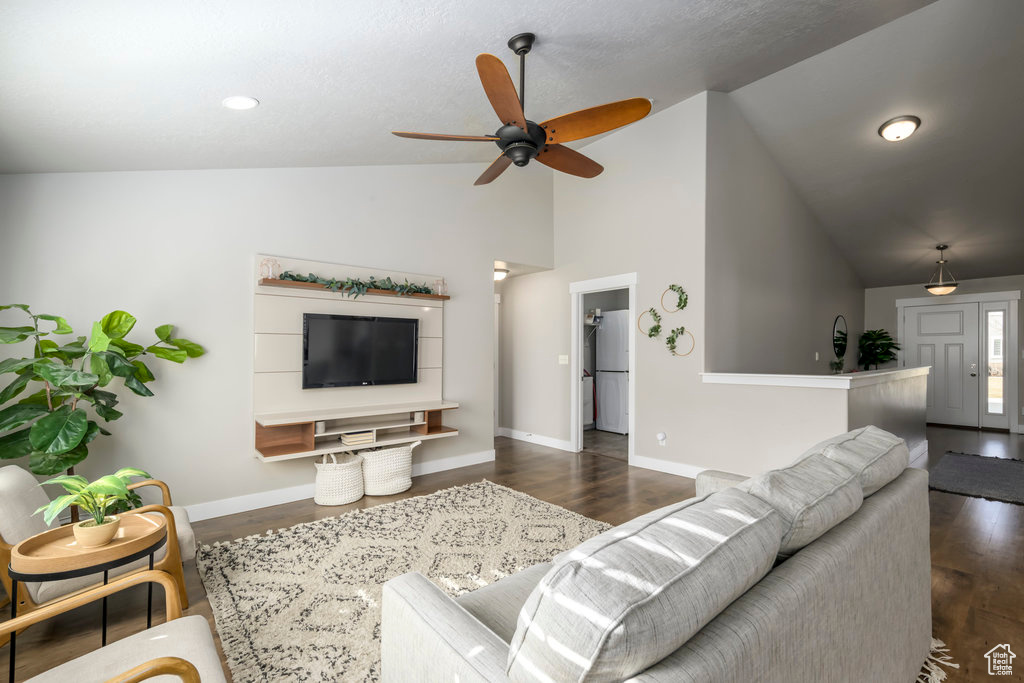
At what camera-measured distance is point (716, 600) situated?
0.84 m

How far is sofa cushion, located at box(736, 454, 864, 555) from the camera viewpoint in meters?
1.12

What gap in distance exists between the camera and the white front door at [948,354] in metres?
7.56

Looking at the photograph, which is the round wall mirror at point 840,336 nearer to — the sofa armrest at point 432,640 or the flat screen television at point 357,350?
the flat screen television at point 357,350

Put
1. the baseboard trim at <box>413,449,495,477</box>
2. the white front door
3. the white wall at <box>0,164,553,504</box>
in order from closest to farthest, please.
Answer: the white wall at <box>0,164,553,504</box>
the baseboard trim at <box>413,449,495,477</box>
the white front door

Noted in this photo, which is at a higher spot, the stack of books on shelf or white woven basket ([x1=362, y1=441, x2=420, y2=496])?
the stack of books on shelf

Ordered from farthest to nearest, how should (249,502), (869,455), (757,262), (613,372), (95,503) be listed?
(613,372) < (757,262) < (249,502) < (95,503) < (869,455)

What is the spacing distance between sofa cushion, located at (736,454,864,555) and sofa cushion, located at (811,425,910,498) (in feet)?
0.29

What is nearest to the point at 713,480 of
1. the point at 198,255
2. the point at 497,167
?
the point at 497,167

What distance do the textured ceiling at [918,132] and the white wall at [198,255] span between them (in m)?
3.78

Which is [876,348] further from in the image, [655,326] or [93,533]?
[93,533]

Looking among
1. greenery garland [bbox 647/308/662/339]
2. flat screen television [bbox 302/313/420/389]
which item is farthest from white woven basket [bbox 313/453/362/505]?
greenery garland [bbox 647/308/662/339]

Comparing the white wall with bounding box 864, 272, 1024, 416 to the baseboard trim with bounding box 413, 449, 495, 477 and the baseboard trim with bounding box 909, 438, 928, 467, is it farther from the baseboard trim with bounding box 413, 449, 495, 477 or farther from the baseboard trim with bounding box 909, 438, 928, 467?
the baseboard trim with bounding box 413, 449, 495, 477

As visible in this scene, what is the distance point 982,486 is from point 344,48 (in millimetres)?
6084

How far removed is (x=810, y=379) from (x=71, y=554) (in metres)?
4.54
